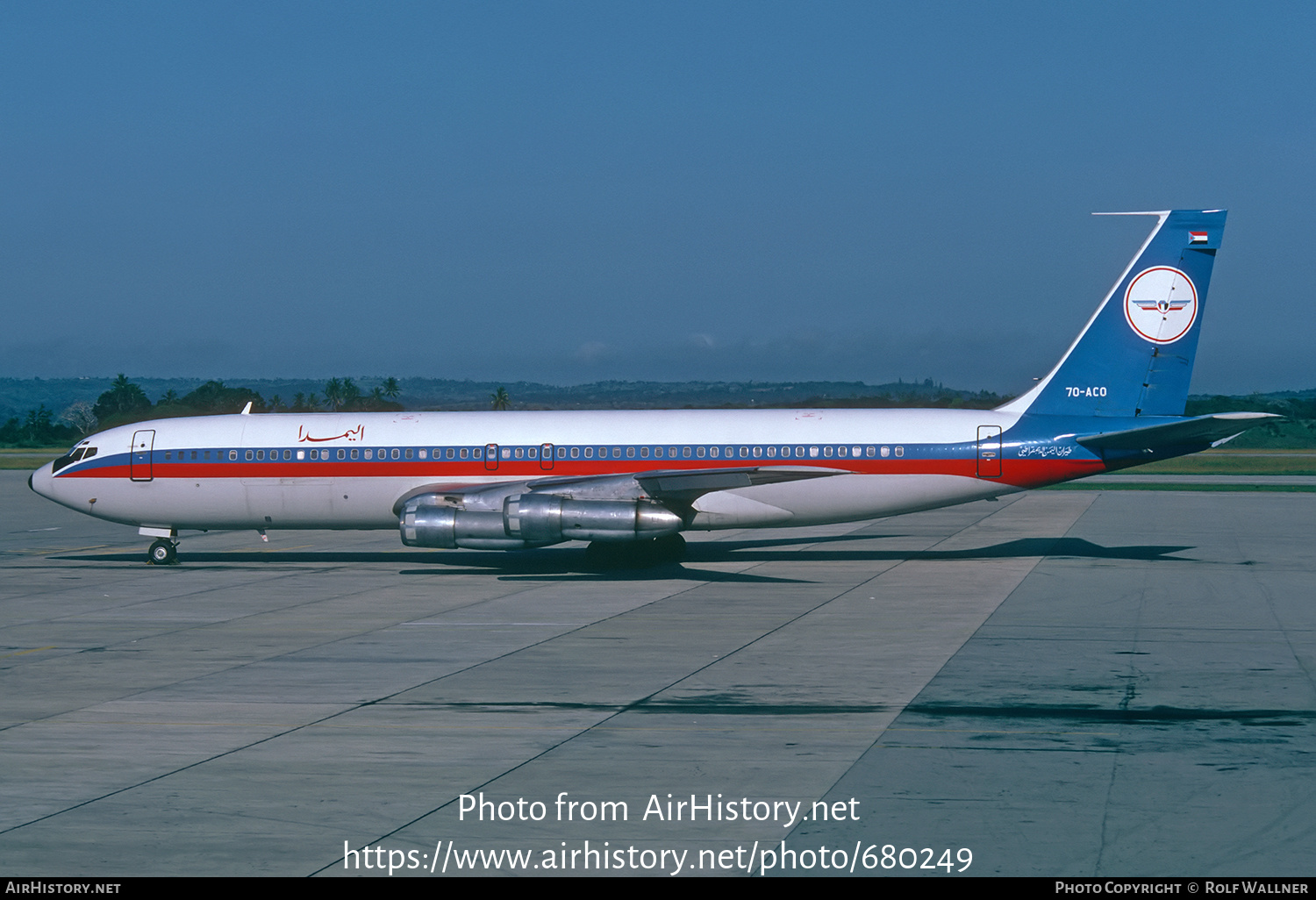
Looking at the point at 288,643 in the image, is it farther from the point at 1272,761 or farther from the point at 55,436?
the point at 55,436

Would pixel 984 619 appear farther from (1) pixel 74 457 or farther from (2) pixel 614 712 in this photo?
(1) pixel 74 457

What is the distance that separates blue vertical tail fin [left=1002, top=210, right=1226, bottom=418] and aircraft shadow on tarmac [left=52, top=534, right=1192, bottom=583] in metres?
4.49

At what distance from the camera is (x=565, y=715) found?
17.0 meters


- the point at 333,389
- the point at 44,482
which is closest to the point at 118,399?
the point at 333,389

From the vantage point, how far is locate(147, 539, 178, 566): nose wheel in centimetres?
3572

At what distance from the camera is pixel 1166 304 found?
33.4m

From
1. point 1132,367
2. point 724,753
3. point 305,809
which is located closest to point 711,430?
point 1132,367

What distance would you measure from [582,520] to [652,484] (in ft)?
8.36

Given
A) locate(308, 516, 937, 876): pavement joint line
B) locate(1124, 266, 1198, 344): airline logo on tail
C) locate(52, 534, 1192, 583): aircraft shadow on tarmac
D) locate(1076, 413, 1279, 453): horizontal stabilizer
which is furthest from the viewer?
locate(1124, 266, 1198, 344): airline logo on tail

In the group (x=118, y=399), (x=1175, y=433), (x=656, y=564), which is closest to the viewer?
(x=1175, y=433)

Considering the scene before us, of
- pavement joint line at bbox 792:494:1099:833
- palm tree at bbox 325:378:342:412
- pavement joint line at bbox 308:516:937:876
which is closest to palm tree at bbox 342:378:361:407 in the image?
palm tree at bbox 325:378:342:412

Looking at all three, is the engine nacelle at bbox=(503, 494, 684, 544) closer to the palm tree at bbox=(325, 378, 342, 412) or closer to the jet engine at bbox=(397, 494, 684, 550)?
the jet engine at bbox=(397, 494, 684, 550)

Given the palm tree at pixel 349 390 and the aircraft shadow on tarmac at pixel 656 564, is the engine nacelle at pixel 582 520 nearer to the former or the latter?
the aircraft shadow on tarmac at pixel 656 564

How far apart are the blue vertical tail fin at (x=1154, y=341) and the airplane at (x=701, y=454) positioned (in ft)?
0.15
